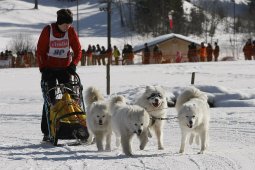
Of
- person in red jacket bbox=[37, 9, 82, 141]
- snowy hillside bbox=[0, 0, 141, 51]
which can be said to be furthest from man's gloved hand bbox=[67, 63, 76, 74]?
snowy hillside bbox=[0, 0, 141, 51]

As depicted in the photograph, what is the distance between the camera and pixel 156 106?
7.70m

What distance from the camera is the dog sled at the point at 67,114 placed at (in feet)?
24.9

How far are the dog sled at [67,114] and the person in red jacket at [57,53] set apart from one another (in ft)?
0.36

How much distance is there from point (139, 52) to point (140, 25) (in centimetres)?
2545

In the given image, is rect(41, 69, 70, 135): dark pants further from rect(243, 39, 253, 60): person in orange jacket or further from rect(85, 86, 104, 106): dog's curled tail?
rect(243, 39, 253, 60): person in orange jacket

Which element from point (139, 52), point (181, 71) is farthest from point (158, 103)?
point (139, 52)

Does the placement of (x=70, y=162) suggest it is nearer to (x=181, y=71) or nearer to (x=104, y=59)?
(x=181, y=71)

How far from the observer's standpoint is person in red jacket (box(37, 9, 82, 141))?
7965 mm

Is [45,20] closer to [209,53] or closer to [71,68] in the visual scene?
[209,53]

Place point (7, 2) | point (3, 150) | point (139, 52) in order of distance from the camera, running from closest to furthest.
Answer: point (3, 150) → point (139, 52) → point (7, 2)

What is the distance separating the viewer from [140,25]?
65.6m

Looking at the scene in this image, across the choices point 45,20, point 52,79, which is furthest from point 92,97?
point 45,20

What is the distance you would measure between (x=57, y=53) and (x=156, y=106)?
1567 mm

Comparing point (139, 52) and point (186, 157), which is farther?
point (139, 52)
